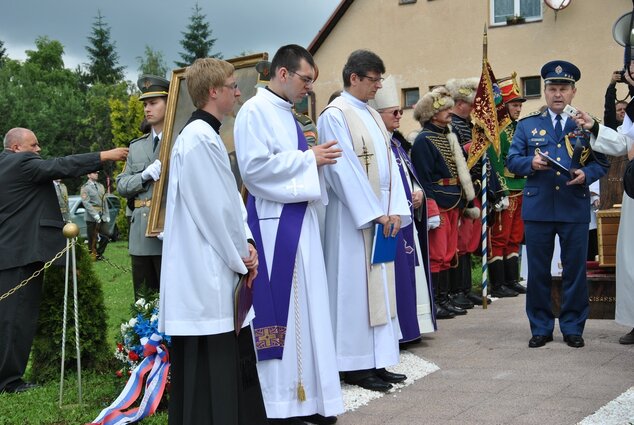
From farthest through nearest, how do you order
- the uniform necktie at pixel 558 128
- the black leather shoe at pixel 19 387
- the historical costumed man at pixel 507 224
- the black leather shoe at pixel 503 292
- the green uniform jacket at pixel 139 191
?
the black leather shoe at pixel 503 292 → the historical costumed man at pixel 507 224 → the uniform necktie at pixel 558 128 → the green uniform jacket at pixel 139 191 → the black leather shoe at pixel 19 387

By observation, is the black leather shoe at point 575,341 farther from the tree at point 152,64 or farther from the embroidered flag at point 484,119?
the tree at point 152,64

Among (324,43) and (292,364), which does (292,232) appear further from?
(324,43)

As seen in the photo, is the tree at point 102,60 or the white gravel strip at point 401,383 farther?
the tree at point 102,60

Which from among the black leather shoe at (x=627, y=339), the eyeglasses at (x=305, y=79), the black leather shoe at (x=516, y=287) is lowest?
the black leather shoe at (x=627, y=339)

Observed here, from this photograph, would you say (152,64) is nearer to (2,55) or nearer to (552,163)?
(2,55)

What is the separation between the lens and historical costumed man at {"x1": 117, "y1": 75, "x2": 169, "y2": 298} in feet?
22.5

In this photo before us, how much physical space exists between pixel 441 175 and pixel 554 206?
6.26 feet

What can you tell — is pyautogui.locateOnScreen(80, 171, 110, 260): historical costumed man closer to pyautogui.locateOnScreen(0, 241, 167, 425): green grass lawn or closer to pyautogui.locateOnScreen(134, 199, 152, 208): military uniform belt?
pyautogui.locateOnScreen(0, 241, 167, 425): green grass lawn

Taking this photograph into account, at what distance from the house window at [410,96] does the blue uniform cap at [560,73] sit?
18.1 m

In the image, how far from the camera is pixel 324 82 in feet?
87.8

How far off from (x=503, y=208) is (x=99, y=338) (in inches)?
199

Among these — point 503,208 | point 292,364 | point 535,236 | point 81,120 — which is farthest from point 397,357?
point 81,120

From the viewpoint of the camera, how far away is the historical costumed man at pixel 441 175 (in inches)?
343

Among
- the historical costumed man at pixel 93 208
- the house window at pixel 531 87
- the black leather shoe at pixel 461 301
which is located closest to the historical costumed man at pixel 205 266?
the black leather shoe at pixel 461 301
